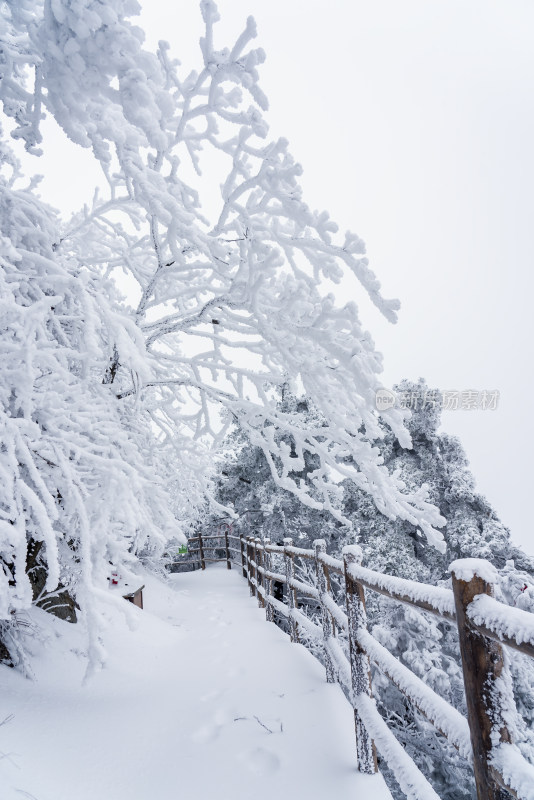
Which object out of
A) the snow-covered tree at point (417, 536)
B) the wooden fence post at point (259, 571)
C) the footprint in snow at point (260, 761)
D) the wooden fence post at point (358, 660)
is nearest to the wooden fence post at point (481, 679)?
the wooden fence post at point (358, 660)

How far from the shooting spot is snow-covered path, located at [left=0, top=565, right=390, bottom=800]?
91.4 inches

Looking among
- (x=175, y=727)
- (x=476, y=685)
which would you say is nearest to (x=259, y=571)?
(x=175, y=727)

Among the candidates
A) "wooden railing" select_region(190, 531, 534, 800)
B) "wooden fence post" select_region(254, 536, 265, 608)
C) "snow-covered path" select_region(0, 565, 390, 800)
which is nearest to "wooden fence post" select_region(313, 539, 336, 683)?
"snow-covered path" select_region(0, 565, 390, 800)

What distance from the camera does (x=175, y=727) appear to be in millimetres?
3141

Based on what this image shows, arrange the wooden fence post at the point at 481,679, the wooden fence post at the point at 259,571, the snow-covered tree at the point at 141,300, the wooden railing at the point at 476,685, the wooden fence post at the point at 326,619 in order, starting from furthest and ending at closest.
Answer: the wooden fence post at the point at 259,571 < the wooden fence post at the point at 326,619 < the snow-covered tree at the point at 141,300 < the wooden fence post at the point at 481,679 < the wooden railing at the point at 476,685

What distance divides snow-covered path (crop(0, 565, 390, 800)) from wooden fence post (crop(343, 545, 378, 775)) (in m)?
0.09

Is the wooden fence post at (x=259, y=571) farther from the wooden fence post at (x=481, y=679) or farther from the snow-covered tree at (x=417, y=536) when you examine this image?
the wooden fence post at (x=481, y=679)

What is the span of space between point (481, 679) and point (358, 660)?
1.50 metres

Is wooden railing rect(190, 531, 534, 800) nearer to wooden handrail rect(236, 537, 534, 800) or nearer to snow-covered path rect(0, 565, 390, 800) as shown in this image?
wooden handrail rect(236, 537, 534, 800)

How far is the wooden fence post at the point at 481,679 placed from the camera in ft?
3.78

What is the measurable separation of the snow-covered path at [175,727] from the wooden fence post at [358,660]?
0.09 meters

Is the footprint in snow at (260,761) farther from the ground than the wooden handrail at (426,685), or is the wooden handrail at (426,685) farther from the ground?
the wooden handrail at (426,685)

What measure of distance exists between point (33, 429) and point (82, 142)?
1611 millimetres

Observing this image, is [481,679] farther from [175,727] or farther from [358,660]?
[175,727]
